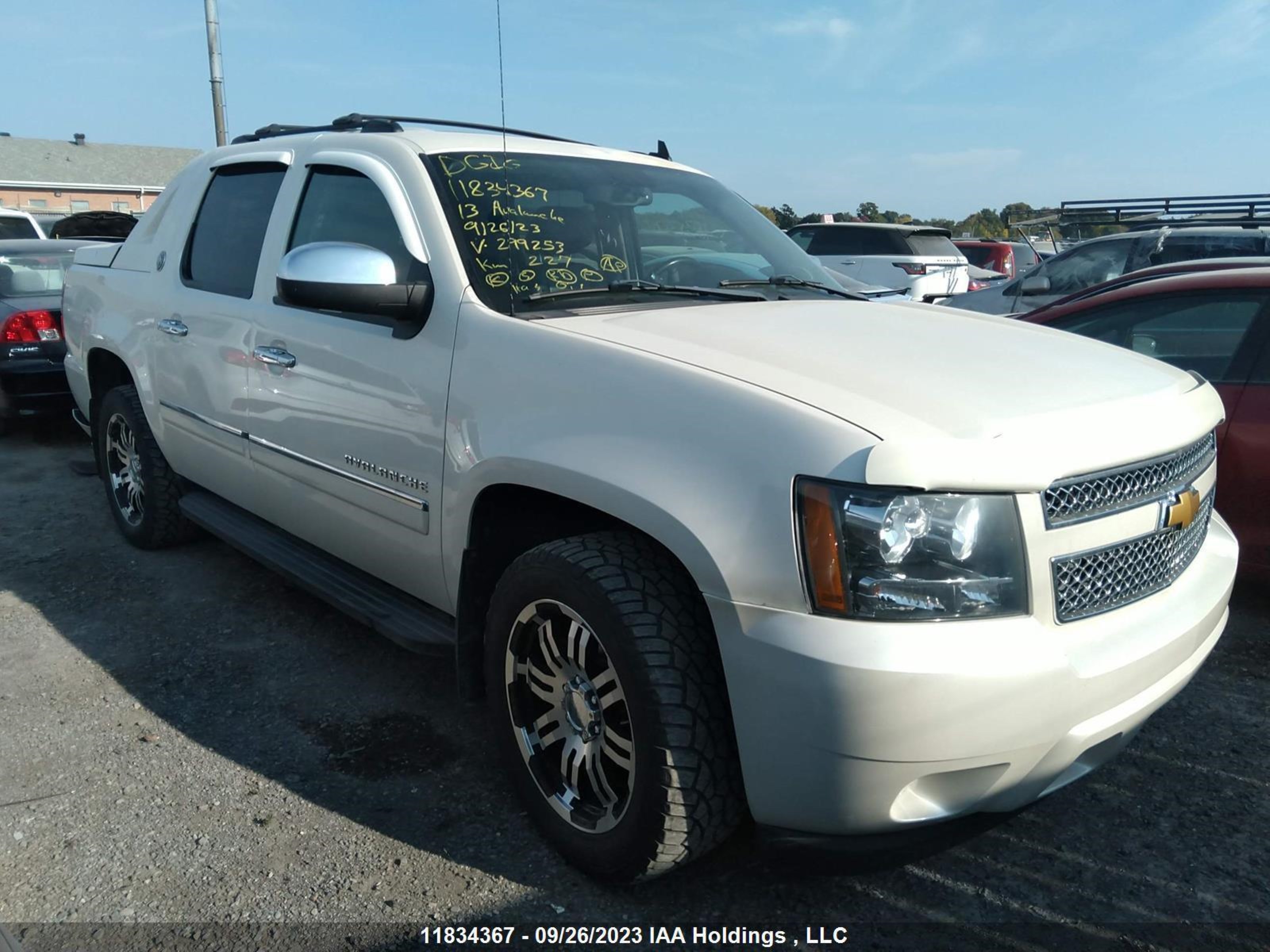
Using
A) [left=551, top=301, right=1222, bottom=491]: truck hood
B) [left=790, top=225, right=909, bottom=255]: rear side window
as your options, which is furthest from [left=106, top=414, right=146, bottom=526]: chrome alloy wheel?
[left=790, top=225, right=909, bottom=255]: rear side window

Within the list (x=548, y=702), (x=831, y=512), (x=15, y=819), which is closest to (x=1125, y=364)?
(x=831, y=512)

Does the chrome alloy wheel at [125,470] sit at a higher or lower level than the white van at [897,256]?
lower

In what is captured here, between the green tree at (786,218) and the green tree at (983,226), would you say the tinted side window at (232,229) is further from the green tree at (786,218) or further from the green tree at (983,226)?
the green tree at (983,226)

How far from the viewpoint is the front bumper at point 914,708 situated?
1922 mm

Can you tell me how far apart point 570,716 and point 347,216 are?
1.85m

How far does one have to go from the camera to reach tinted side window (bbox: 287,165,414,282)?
3.13 m

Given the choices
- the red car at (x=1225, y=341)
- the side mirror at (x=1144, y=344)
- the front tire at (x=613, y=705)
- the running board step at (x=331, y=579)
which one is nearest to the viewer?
the front tire at (x=613, y=705)

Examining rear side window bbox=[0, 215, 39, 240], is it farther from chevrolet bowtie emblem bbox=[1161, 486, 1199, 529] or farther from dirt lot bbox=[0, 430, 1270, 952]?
chevrolet bowtie emblem bbox=[1161, 486, 1199, 529]

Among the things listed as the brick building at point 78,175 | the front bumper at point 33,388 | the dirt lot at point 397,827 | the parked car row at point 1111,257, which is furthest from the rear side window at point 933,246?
the brick building at point 78,175

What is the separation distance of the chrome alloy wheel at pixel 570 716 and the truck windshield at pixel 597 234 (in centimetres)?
88

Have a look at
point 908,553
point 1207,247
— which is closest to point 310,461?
point 908,553

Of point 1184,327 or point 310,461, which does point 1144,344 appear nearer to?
point 1184,327

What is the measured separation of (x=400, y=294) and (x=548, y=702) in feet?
3.91

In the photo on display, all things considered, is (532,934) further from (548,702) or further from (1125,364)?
(1125,364)
